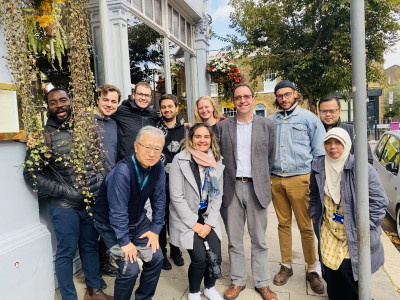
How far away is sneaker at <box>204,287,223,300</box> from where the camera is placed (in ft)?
9.45

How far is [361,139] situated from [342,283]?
1274mm

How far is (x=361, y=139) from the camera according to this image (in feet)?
6.45

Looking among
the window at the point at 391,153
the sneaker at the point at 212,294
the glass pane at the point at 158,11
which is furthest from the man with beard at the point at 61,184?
the window at the point at 391,153

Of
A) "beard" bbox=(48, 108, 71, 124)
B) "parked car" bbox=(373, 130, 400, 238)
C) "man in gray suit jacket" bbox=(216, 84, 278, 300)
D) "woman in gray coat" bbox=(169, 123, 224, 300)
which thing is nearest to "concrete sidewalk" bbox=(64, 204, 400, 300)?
"man in gray suit jacket" bbox=(216, 84, 278, 300)

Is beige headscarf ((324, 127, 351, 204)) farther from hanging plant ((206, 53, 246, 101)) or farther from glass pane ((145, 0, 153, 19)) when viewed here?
hanging plant ((206, 53, 246, 101))

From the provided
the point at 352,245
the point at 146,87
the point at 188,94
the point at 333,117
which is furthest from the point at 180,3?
the point at 352,245

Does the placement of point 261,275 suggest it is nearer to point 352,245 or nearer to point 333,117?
point 352,245

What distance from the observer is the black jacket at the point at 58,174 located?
8.33ft

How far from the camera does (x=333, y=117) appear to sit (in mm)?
3064

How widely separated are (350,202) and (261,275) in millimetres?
1147

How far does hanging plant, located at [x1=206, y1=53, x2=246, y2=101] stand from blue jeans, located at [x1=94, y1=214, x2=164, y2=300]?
4948 millimetres

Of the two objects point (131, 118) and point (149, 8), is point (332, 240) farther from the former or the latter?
point (149, 8)

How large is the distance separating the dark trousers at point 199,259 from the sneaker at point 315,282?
99 cm

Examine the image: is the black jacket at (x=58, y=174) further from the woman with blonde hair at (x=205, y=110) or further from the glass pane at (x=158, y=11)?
the glass pane at (x=158, y=11)
